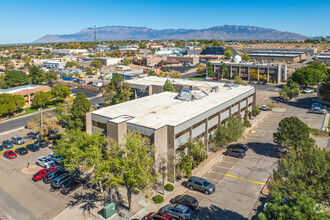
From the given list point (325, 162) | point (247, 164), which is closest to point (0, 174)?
point (247, 164)

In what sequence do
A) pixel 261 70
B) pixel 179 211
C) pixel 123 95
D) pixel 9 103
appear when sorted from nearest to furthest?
1. pixel 179 211
2. pixel 123 95
3. pixel 9 103
4. pixel 261 70

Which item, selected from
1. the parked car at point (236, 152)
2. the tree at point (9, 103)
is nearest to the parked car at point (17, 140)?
the tree at point (9, 103)

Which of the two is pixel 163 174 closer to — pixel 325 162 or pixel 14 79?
pixel 325 162

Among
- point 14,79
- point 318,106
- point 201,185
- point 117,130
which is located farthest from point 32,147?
point 318,106

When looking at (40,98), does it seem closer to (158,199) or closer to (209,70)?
(158,199)

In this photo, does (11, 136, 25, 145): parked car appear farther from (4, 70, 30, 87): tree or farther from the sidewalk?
(4, 70, 30, 87): tree
